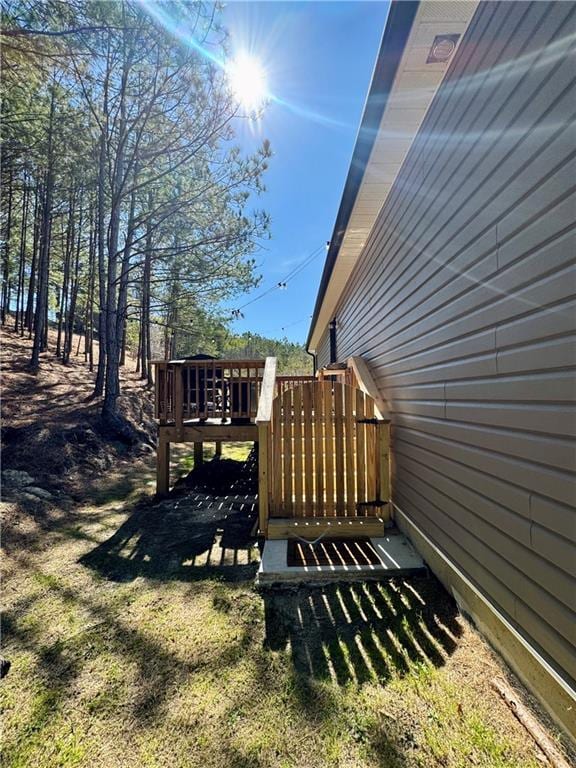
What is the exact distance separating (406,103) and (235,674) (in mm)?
4018

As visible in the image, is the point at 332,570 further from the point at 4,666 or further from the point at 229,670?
the point at 4,666

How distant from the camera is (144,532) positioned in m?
3.72

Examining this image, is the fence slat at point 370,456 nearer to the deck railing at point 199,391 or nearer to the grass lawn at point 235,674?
the grass lawn at point 235,674

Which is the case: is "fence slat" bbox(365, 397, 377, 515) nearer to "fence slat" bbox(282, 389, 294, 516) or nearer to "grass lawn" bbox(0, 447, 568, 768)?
"fence slat" bbox(282, 389, 294, 516)

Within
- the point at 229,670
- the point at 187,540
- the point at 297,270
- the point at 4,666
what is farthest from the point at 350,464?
the point at 297,270

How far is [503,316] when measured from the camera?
183cm

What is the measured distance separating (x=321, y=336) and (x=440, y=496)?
10.4m

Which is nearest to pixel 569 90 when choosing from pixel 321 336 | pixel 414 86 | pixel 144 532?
pixel 414 86

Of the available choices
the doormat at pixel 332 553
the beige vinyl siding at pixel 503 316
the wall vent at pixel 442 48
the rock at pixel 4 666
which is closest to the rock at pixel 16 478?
the rock at pixel 4 666

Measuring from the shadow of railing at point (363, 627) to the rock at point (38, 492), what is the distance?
3.41 meters

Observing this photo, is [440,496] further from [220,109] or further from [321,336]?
[321,336]

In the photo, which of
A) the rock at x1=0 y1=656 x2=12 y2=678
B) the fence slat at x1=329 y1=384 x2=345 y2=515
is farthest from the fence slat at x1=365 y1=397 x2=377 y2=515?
the rock at x1=0 y1=656 x2=12 y2=678

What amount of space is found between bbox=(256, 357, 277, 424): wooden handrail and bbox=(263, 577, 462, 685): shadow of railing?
1.47m

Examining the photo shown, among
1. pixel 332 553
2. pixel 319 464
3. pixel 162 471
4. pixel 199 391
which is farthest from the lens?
pixel 199 391
